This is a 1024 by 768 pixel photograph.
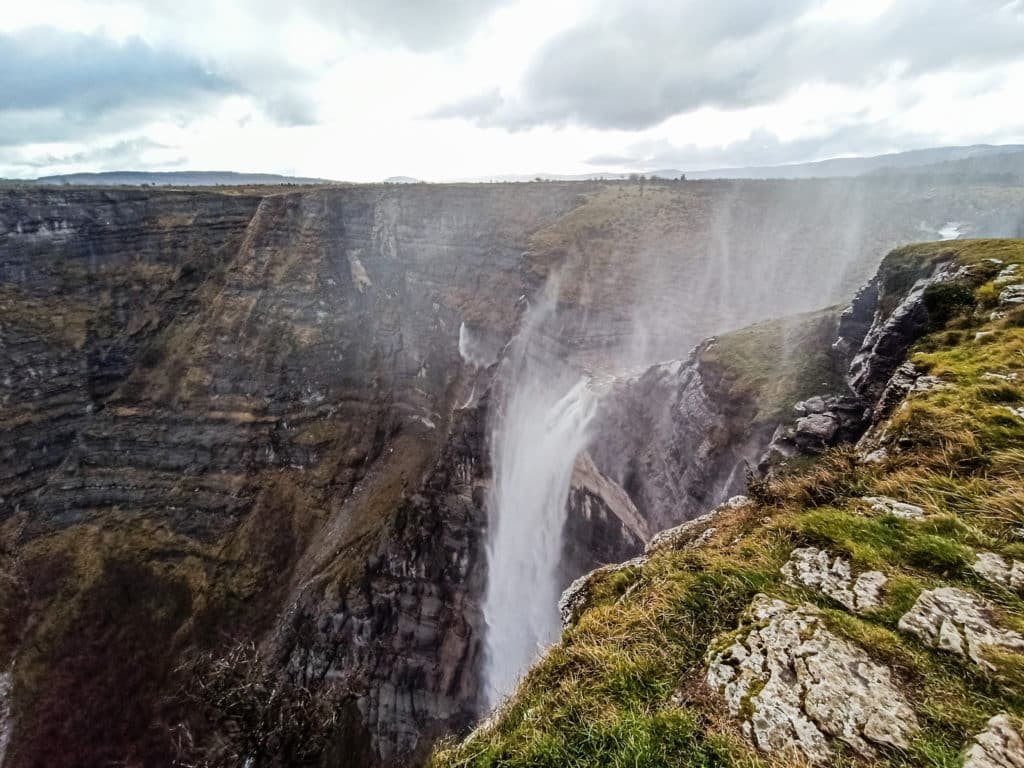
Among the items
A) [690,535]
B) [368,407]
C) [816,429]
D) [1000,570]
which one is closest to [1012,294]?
[816,429]

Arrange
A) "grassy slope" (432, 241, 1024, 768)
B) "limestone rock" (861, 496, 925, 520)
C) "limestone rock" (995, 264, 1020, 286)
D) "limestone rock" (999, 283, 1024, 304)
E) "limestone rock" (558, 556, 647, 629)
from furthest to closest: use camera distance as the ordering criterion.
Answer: "limestone rock" (995, 264, 1020, 286) → "limestone rock" (999, 283, 1024, 304) → "limestone rock" (558, 556, 647, 629) → "limestone rock" (861, 496, 925, 520) → "grassy slope" (432, 241, 1024, 768)

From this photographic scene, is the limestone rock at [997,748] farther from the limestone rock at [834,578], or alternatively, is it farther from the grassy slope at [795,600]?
the limestone rock at [834,578]

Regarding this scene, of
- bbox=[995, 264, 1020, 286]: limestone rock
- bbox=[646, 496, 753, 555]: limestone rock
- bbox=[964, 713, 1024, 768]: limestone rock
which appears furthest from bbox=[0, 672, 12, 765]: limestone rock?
bbox=[995, 264, 1020, 286]: limestone rock

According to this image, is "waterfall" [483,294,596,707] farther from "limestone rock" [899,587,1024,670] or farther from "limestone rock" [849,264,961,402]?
"limestone rock" [899,587,1024,670]

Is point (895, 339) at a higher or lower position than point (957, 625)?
lower

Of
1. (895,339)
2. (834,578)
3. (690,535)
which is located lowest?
(690,535)

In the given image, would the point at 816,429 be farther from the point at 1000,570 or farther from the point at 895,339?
the point at 1000,570

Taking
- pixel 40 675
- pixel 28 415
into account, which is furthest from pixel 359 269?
pixel 40 675

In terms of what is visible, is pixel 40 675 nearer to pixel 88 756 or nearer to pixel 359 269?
pixel 88 756
